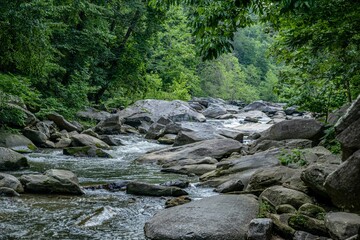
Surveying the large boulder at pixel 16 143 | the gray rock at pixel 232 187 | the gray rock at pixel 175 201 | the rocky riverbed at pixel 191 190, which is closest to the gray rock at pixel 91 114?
the rocky riverbed at pixel 191 190

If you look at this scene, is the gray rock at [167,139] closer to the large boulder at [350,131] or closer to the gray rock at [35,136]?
the gray rock at [35,136]

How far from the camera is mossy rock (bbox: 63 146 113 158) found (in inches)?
560

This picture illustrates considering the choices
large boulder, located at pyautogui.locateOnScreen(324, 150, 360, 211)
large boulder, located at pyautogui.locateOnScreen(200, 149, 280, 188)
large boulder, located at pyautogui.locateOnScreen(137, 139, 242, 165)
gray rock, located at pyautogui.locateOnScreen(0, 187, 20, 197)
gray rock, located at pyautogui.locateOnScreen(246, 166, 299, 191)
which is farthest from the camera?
large boulder, located at pyautogui.locateOnScreen(137, 139, 242, 165)

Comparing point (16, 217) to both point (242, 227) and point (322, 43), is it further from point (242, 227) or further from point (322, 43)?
point (322, 43)

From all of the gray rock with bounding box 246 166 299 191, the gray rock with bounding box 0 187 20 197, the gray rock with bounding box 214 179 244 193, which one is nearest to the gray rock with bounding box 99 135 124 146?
the gray rock with bounding box 214 179 244 193

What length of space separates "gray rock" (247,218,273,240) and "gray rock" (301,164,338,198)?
132 centimetres

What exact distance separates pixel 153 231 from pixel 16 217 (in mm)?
2321

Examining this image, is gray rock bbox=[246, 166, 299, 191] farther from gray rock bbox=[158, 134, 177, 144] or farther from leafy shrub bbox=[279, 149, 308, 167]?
gray rock bbox=[158, 134, 177, 144]

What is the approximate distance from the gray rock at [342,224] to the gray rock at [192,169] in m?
6.40

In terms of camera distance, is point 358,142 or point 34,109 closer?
point 358,142

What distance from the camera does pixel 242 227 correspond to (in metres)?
5.96

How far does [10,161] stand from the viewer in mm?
10945

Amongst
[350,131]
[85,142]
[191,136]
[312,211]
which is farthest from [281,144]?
[85,142]

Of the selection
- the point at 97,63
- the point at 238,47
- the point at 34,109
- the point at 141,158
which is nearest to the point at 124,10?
the point at 97,63
